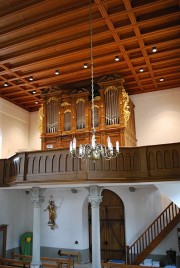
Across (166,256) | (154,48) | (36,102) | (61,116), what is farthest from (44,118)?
(166,256)

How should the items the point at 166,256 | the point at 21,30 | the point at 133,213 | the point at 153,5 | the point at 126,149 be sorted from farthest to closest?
1. the point at 133,213
2. the point at 166,256
3. the point at 126,149
4. the point at 21,30
5. the point at 153,5

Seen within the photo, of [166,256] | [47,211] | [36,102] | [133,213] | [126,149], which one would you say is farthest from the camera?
[36,102]

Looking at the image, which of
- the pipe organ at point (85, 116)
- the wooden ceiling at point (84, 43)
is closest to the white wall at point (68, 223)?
the pipe organ at point (85, 116)

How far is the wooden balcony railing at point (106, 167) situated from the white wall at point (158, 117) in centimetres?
422

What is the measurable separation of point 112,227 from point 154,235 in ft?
7.37

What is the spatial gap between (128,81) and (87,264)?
29.6ft

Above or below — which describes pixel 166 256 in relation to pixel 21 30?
below

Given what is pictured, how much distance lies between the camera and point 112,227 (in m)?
12.9

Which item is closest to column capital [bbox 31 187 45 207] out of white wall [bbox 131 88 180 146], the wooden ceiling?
the wooden ceiling

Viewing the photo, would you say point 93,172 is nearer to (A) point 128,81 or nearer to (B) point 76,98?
(B) point 76,98

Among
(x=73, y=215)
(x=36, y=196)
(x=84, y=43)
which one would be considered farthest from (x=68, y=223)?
(x=84, y=43)

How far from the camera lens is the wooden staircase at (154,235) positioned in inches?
432

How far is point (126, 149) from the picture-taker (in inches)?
367

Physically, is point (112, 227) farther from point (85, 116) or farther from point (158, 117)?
point (158, 117)
